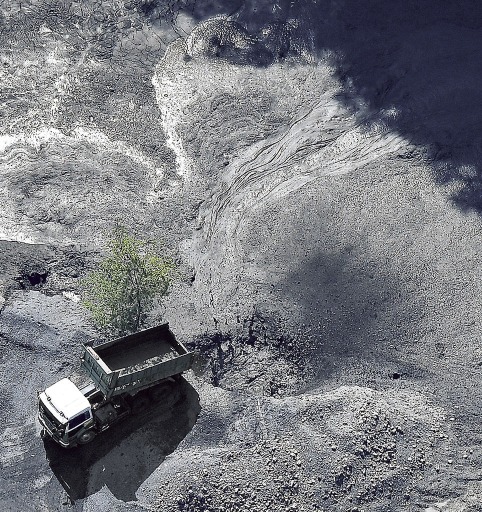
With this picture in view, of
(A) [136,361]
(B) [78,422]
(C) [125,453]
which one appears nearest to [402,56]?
(A) [136,361]

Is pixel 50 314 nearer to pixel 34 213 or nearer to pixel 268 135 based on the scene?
pixel 34 213

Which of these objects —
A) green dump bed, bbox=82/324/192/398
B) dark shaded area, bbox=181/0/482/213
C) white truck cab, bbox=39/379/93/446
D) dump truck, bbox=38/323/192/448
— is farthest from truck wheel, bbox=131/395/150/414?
dark shaded area, bbox=181/0/482/213

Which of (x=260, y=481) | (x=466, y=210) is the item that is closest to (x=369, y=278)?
(x=466, y=210)

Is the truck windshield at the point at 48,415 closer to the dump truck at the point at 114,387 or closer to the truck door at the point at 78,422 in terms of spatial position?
the dump truck at the point at 114,387

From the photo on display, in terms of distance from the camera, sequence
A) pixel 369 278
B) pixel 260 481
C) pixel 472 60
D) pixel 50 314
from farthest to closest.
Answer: pixel 472 60 < pixel 369 278 < pixel 50 314 < pixel 260 481

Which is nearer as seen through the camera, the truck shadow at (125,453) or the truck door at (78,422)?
the truck shadow at (125,453)

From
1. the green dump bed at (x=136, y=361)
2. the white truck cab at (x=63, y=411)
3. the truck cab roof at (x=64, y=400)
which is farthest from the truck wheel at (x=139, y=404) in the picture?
the truck cab roof at (x=64, y=400)

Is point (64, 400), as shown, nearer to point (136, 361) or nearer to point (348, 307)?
point (136, 361)

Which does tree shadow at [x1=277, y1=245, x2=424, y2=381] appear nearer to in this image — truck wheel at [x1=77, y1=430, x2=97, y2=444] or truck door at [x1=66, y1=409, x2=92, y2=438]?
truck wheel at [x1=77, y1=430, x2=97, y2=444]
